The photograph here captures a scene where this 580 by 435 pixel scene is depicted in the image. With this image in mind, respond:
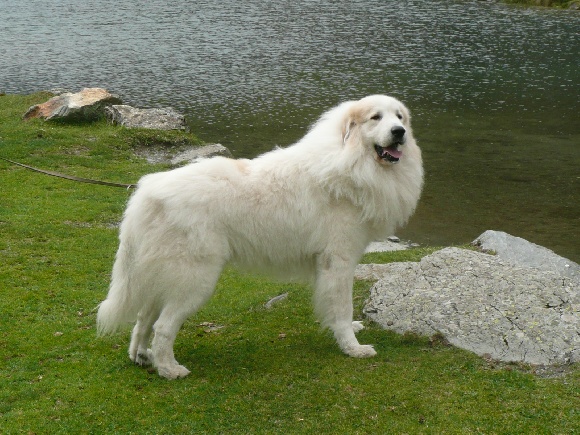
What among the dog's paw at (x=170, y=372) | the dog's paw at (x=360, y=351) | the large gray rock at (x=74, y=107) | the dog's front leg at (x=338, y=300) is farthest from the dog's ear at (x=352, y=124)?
the large gray rock at (x=74, y=107)

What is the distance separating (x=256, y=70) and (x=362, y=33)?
1059 centimetres

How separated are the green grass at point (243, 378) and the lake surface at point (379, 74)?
23.7 ft

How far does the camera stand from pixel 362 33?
40.5m

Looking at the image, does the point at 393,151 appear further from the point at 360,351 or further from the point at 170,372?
the point at 170,372

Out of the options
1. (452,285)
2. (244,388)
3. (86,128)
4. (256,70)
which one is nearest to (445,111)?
(256,70)

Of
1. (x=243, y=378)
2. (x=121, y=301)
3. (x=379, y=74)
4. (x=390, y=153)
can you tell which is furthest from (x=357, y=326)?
(x=379, y=74)

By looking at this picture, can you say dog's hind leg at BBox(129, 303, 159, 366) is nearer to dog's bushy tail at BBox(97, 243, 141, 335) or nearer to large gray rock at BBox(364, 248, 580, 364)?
dog's bushy tail at BBox(97, 243, 141, 335)

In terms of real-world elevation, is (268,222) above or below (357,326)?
above

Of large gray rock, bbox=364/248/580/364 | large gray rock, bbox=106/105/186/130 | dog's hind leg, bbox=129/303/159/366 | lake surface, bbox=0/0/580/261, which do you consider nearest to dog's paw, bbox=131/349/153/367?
dog's hind leg, bbox=129/303/159/366

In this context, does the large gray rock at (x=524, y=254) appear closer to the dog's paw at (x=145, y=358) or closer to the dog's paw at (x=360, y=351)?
the dog's paw at (x=360, y=351)

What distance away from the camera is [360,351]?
7.68 metres

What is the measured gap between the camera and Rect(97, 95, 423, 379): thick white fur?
7012 mm

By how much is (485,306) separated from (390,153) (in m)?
2.08

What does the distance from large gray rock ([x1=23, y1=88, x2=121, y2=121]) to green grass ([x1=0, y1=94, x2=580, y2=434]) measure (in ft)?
32.6
